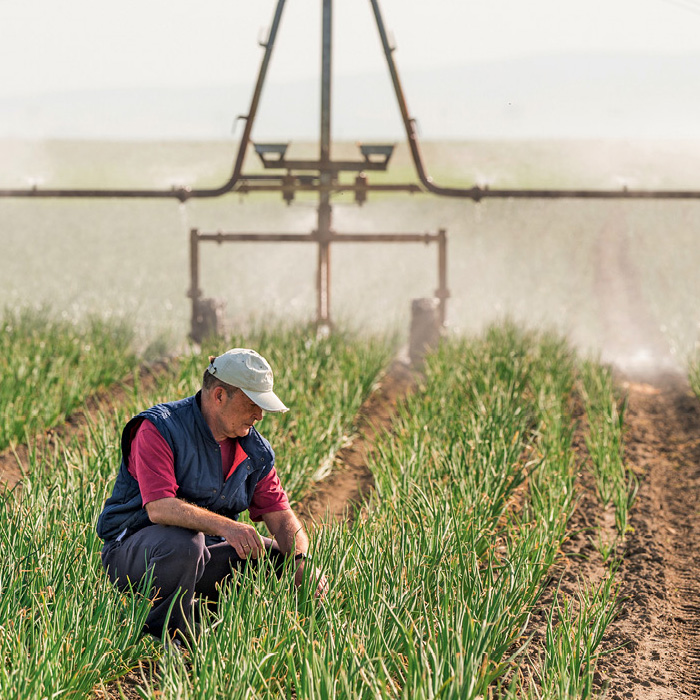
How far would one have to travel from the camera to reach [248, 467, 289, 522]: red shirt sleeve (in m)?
3.43

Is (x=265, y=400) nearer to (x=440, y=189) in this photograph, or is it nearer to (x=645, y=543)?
(x=645, y=543)

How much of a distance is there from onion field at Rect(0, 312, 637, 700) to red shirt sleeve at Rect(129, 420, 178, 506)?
260mm

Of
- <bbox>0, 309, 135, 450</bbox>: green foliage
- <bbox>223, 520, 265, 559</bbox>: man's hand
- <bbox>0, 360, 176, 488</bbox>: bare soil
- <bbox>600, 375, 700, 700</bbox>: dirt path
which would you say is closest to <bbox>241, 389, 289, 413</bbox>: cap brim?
<bbox>223, 520, 265, 559</bbox>: man's hand

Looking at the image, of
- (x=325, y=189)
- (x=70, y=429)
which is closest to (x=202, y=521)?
(x=70, y=429)

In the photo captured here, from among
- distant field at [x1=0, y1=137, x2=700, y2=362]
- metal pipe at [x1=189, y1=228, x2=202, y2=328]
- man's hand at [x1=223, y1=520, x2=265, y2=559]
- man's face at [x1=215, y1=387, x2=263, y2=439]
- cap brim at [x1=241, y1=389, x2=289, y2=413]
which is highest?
cap brim at [x1=241, y1=389, x2=289, y2=413]

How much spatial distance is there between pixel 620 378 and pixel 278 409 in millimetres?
7531

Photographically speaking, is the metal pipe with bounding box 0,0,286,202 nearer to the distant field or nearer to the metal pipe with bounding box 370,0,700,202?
the metal pipe with bounding box 370,0,700,202

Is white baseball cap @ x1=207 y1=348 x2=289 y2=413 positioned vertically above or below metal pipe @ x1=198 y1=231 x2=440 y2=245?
above

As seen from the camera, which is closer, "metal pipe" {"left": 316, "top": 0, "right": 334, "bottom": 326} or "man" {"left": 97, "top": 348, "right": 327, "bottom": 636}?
"man" {"left": 97, "top": 348, "right": 327, "bottom": 636}

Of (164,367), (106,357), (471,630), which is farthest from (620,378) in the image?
(471,630)

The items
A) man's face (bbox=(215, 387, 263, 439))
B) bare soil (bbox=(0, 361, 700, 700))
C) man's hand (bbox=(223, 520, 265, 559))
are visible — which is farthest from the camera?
bare soil (bbox=(0, 361, 700, 700))

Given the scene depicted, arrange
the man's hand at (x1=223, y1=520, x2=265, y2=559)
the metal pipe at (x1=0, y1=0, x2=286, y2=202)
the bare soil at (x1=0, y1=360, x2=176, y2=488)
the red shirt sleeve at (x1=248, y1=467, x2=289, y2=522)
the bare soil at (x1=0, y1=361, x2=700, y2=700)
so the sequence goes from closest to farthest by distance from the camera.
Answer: the man's hand at (x1=223, y1=520, x2=265, y2=559) < the bare soil at (x1=0, y1=361, x2=700, y2=700) < the red shirt sleeve at (x1=248, y1=467, x2=289, y2=522) < the bare soil at (x1=0, y1=360, x2=176, y2=488) < the metal pipe at (x1=0, y1=0, x2=286, y2=202)

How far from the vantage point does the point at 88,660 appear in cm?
252

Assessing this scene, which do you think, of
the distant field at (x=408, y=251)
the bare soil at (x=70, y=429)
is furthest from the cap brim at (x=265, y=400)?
A: the distant field at (x=408, y=251)
